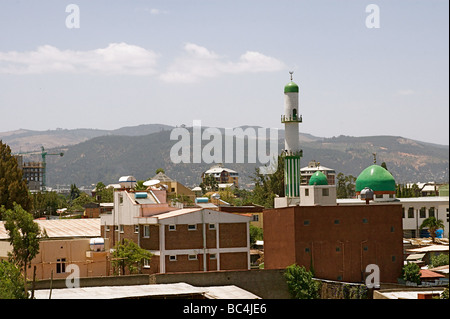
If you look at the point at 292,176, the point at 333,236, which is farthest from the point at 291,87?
the point at 333,236

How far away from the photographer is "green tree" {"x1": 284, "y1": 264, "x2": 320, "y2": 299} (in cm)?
5200

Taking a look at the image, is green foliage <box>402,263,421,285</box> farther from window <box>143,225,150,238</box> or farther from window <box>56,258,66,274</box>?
window <box>56,258,66,274</box>

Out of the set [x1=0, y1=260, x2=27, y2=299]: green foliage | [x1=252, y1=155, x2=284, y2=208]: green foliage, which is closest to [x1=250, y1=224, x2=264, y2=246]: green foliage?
[x1=252, y1=155, x2=284, y2=208]: green foliage

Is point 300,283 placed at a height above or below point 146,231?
below

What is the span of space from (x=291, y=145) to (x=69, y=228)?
22.1 metres

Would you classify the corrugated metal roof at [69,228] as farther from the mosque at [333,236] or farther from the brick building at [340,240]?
the brick building at [340,240]

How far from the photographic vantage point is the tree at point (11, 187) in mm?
79863

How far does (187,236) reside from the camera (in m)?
55.2

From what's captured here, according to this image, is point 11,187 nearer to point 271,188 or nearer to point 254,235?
point 254,235

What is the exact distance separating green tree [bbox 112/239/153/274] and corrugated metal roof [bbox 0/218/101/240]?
27.1 ft

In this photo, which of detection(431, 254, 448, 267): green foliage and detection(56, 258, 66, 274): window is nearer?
detection(56, 258, 66, 274): window
